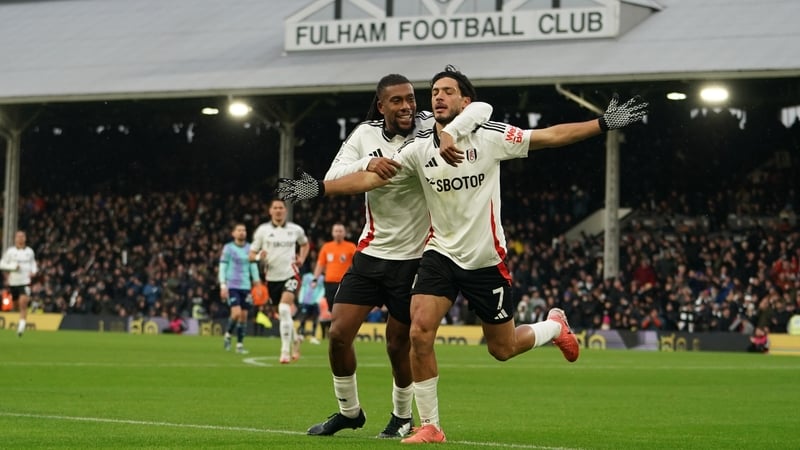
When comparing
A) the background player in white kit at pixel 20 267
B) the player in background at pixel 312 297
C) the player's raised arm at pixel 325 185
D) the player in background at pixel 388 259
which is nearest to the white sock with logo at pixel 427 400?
the player in background at pixel 388 259

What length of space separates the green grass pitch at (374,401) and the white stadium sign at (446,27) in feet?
42.9

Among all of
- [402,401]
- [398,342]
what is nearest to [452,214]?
[398,342]

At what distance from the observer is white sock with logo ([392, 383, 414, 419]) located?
10109 millimetres

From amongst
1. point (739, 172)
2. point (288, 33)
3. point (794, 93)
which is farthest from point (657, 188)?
point (288, 33)

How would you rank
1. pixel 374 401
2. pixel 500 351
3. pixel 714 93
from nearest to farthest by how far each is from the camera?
pixel 500 351 → pixel 374 401 → pixel 714 93

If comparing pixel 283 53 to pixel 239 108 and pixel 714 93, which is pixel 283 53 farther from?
pixel 714 93

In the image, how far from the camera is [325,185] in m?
9.40

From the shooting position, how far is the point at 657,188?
3925 cm

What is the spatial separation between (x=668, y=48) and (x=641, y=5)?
2776mm

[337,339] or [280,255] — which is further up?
[280,255]

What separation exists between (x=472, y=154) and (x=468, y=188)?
0.72 feet

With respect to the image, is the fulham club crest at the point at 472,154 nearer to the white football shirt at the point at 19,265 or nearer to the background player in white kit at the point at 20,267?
the background player in white kit at the point at 20,267

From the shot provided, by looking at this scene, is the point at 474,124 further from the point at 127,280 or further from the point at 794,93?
the point at 127,280

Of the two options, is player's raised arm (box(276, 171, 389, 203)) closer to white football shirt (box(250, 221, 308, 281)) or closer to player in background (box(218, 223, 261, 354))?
white football shirt (box(250, 221, 308, 281))
